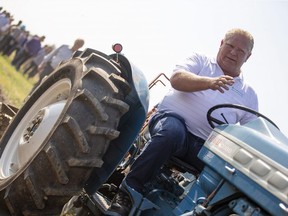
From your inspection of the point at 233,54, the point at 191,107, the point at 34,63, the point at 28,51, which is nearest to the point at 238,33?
the point at 233,54

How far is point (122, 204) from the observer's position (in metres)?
2.62

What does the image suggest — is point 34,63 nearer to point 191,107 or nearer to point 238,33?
point 238,33

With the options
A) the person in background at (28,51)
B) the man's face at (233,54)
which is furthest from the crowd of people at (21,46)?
the man's face at (233,54)

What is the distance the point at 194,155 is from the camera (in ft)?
9.32

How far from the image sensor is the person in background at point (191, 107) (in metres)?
2.65

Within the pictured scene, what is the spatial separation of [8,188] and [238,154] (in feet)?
Result: 4.21

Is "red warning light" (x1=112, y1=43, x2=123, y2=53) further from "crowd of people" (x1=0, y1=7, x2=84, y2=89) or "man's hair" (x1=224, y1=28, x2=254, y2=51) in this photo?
"crowd of people" (x1=0, y1=7, x2=84, y2=89)

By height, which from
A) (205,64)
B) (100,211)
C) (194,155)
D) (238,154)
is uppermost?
(205,64)

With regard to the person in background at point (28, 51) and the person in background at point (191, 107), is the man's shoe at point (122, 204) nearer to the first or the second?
the person in background at point (191, 107)

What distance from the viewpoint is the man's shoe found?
8.45 ft

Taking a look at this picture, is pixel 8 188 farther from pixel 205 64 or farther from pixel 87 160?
pixel 205 64

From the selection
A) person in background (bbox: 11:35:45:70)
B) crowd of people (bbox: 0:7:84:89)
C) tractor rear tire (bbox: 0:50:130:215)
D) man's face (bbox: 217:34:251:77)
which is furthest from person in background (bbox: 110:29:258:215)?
person in background (bbox: 11:35:45:70)

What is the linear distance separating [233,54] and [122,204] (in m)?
1.51

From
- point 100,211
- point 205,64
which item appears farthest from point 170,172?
point 205,64
